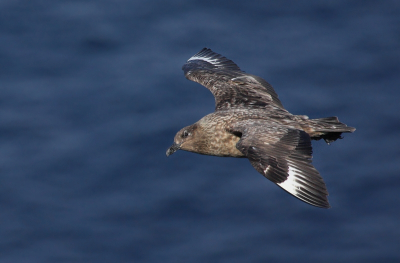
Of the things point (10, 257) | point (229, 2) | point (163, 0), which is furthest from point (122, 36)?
point (10, 257)

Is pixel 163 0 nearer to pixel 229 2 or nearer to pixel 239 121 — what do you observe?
pixel 229 2

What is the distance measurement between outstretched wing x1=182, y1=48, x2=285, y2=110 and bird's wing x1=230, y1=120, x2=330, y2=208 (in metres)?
1.98

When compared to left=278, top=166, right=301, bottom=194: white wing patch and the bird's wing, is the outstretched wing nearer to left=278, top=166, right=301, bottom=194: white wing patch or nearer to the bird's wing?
the bird's wing

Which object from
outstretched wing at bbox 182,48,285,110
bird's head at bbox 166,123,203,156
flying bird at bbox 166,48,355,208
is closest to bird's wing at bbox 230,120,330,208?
flying bird at bbox 166,48,355,208

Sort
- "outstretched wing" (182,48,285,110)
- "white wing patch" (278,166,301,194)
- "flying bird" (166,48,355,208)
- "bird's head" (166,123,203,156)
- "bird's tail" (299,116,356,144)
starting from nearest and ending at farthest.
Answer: "white wing patch" (278,166,301,194) < "flying bird" (166,48,355,208) < "bird's tail" (299,116,356,144) < "bird's head" (166,123,203,156) < "outstretched wing" (182,48,285,110)

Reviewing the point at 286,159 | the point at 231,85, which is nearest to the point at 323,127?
the point at 286,159

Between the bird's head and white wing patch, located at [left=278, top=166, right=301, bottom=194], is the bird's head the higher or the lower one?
the higher one

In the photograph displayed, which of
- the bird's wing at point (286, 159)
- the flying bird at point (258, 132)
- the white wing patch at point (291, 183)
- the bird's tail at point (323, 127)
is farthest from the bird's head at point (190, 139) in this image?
the white wing patch at point (291, 183)

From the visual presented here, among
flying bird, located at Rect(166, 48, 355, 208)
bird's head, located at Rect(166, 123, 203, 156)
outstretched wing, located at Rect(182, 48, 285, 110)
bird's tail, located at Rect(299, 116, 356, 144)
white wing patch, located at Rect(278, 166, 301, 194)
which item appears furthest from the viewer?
outstretched wing, located at Rect(182, 48, 285, 110)

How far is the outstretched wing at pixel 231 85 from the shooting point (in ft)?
47.5

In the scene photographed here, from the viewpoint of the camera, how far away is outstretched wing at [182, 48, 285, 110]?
1449 centimetres

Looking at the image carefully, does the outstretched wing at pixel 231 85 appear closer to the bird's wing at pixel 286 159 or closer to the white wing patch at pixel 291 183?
the bird's wing at pixel 286 159

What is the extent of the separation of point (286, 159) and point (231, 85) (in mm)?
3576

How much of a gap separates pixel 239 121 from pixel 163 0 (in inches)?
409
